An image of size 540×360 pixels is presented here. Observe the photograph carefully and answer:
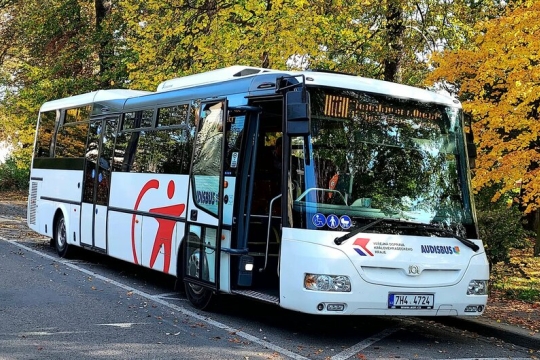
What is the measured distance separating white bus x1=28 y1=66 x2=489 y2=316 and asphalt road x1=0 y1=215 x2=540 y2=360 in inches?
16.9

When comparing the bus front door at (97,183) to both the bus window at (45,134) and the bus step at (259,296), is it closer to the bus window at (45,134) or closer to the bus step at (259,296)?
the bus window at (45,134)

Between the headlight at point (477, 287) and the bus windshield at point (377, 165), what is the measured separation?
654 mm

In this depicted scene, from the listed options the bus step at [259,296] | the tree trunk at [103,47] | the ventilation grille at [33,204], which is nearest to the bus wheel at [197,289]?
the bus step at [259,296]

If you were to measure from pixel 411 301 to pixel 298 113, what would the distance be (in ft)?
7.41

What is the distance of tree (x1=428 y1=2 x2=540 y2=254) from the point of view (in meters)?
8.68

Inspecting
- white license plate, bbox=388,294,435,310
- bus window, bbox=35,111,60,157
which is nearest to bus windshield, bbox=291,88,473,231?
white license plate, bbox=388,294,435,310

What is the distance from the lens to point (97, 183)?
42.1ft

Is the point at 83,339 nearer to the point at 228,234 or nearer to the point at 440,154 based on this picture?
the point at 228,234

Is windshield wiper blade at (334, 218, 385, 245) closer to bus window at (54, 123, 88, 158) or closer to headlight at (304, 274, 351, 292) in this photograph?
headlight at (304, 274, 351, 292)

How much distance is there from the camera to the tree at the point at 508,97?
28.5 ft

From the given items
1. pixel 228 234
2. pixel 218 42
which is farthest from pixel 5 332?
pixel 218 42

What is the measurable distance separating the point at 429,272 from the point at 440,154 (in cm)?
138

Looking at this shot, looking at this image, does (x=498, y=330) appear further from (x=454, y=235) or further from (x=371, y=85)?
(x=371, y=85)

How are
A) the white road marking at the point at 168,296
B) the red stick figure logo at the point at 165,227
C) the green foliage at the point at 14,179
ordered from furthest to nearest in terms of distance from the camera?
the green foliage at the point at 14,179, the white road marking at the point at 168,296, the red stick figure logo at the point at 165,227
